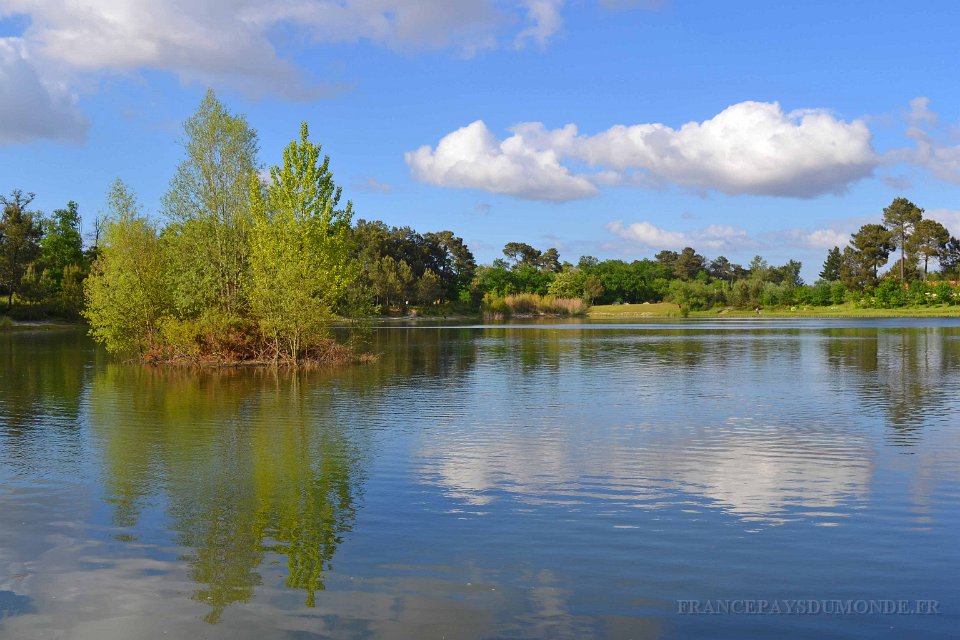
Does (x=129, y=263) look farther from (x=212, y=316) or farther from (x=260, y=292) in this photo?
(x=260, y=292)

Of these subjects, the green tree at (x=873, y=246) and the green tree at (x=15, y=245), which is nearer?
the green tree at (x=15, y=245)

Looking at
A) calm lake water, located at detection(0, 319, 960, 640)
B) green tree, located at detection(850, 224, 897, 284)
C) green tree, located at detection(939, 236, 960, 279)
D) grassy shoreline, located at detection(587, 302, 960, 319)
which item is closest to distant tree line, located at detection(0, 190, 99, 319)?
calm lake water, located at detection(0, 319, 960, 640)

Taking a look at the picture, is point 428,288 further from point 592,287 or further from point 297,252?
point 297,252

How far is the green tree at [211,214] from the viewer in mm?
45062

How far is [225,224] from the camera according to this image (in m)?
46.8

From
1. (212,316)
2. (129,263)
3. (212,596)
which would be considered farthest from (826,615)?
(129,263)

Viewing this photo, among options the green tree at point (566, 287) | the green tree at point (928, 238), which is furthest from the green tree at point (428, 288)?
the green tree at point (928, 238)

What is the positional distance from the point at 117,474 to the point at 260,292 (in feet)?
88.4

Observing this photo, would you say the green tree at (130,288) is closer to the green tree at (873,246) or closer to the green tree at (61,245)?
the green tree at (61,245)

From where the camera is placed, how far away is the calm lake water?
8977mm

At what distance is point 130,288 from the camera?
4675 cm

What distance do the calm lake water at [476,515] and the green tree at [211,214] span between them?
56.7ft

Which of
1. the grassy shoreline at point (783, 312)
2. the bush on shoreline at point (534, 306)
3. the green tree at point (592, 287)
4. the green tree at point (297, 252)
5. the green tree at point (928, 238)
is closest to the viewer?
the green tree at point (297, 252)

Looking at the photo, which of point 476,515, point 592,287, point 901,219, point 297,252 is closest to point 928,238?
point 901,219
